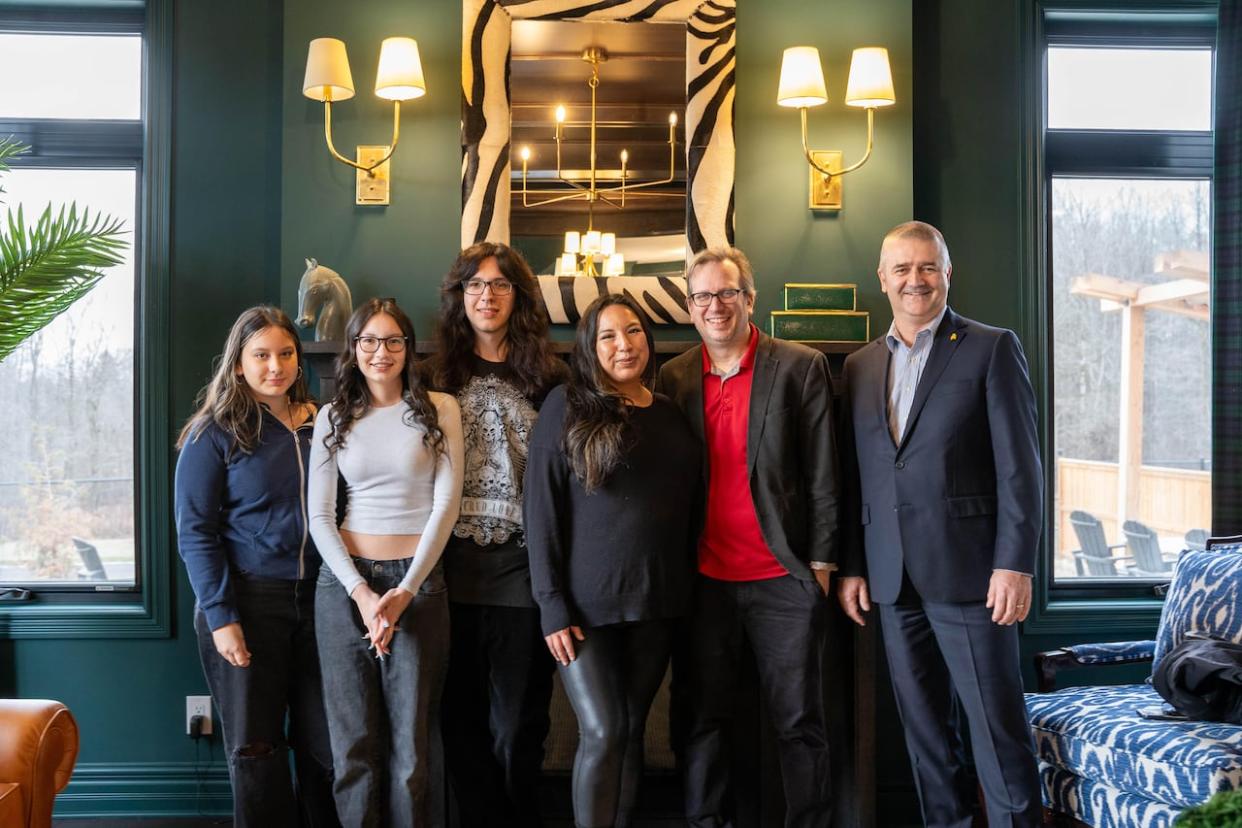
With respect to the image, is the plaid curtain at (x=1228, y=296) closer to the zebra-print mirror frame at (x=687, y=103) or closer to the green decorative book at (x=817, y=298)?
the green decorative book at (x=817, y=298)

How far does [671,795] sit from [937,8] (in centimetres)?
267

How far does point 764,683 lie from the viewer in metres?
2.41

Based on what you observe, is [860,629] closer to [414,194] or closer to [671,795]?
[671,795]

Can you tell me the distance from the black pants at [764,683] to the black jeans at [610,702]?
0.50 ft

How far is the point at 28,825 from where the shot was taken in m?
2.12

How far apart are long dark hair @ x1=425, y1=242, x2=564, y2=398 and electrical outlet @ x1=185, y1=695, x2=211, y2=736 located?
59.7 inches

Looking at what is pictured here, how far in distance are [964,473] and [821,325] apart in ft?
2.53

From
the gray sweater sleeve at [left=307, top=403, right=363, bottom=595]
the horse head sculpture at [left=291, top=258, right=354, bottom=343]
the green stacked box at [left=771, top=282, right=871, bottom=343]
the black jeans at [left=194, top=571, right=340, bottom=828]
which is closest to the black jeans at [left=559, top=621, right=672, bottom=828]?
the gray sweater sleeve at [left=307, top=403, right=363, bottom=595]

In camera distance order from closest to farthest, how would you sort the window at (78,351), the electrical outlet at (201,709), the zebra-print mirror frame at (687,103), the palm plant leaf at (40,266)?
1. the palm plant leaf at (40,266)
2. the zebra-print mirror frame at (687,103)
3. the electrical outlet at (201,709)
4. the window at (78,351)

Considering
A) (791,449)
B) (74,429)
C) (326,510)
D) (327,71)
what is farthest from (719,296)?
(74,429)

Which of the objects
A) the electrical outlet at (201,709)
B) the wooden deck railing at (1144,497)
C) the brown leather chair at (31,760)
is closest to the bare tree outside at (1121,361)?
the wooden deck railing at (1144,497)

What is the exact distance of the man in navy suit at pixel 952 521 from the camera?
2270 millimetres

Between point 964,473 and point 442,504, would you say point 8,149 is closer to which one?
point 442,504

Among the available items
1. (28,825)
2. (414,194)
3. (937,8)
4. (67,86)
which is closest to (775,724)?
(28,825)
